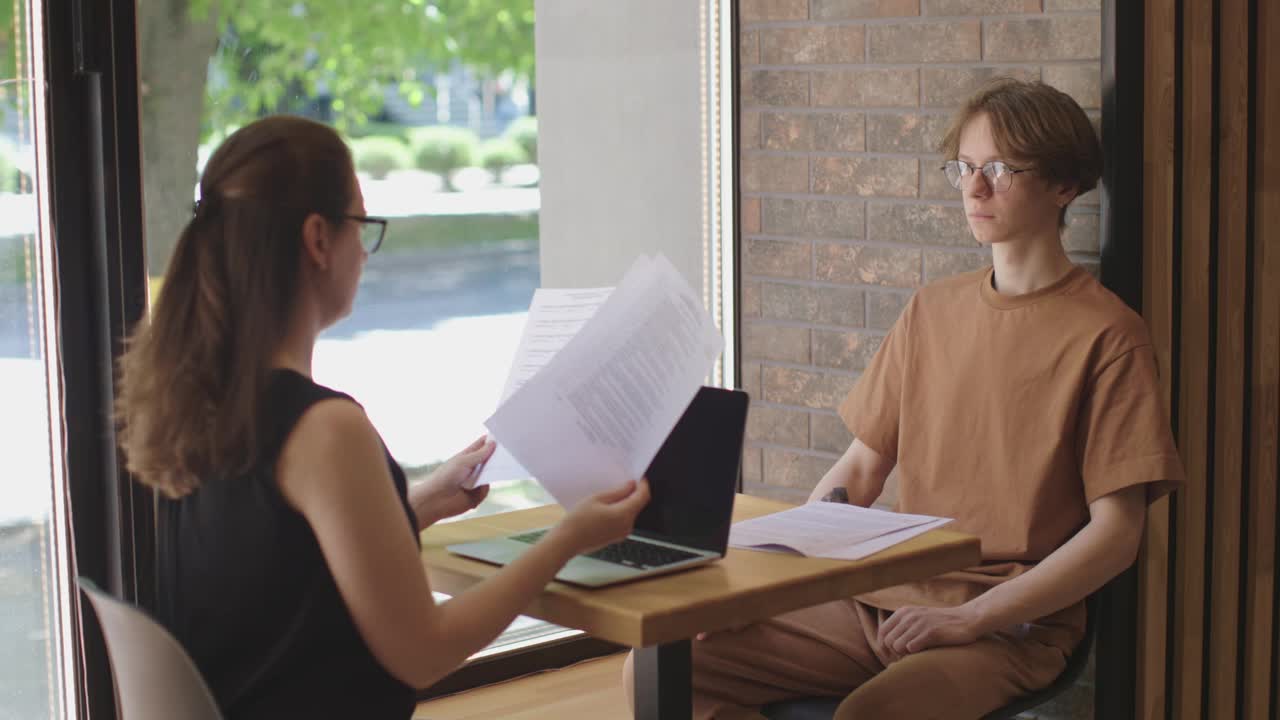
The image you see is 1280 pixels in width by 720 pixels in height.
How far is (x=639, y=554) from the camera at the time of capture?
5.97 ft

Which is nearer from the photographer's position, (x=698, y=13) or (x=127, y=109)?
(x=127, y=109)

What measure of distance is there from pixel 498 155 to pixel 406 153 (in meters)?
0.25

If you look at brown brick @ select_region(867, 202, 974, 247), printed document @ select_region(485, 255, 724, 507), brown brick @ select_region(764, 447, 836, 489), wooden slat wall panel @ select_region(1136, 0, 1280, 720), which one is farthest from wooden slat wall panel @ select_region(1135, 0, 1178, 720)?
printed document @ select_region(485, 255, 724, 507)

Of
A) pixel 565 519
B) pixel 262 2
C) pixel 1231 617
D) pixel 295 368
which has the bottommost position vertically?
pixel 1231 617

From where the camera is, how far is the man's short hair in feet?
7.72

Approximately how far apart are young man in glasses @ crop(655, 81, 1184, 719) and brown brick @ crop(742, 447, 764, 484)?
0.82 m

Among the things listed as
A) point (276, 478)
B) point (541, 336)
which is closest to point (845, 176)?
point (541, 336)

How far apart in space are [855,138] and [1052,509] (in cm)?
110

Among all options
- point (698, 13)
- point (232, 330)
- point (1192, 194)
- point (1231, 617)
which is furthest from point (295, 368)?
point (698, 13)

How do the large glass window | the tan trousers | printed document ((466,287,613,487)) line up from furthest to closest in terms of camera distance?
1. the large glass window
2. the tan trousers
3. printed document ((466,287,613,487))

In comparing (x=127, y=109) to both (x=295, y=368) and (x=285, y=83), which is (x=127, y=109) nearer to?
(x=285, y=83)

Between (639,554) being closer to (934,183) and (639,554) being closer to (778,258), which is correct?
(934,183)

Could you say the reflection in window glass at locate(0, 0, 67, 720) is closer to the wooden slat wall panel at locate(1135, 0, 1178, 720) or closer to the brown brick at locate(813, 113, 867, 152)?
the brown brick at locate(813, 113, 867, 152)

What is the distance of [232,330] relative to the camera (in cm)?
152
